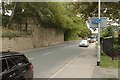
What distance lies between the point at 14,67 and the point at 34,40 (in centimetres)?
3784

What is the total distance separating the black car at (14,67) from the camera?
7105 millimetres

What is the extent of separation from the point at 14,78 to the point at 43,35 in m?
45.4

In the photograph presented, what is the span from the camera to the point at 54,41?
2527 inches

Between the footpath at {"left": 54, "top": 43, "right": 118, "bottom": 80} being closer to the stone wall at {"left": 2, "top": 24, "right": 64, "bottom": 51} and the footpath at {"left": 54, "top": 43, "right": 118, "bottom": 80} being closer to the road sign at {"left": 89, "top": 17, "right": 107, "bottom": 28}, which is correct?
the road sign at {"left": 89, "top": 17, "right": 107, "bottom": 28}

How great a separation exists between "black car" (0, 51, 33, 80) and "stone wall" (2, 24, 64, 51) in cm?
2368

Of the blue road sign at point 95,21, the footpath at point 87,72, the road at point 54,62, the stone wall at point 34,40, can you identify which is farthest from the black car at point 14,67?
the stone wall at point 34,40

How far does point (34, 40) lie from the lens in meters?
45.4

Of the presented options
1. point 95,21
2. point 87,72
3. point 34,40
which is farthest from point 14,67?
point 34,40

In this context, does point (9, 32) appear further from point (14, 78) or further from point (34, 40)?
point (14, 78)

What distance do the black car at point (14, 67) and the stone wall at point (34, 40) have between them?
2368 cm

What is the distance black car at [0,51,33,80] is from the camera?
7105 millimetres

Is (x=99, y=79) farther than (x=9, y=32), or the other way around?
(x=9, y=32)

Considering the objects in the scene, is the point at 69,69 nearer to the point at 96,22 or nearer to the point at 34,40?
the point at 96,22

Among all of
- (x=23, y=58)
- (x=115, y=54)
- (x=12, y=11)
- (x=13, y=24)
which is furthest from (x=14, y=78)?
(x=13, y=24)
